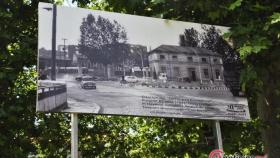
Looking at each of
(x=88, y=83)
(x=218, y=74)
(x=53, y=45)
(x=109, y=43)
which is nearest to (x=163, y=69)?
(x=109, y=43)

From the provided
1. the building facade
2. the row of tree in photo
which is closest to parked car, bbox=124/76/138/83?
the row of tree in photo

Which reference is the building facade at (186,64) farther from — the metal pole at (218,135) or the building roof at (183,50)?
the metal pole at (218,135)

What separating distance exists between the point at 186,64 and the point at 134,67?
993mm

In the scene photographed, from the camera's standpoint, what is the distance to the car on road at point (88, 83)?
5918mm

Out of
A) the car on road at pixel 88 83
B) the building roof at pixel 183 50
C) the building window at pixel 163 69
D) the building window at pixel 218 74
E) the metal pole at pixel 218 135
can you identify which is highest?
the building roof at pixel 183 50

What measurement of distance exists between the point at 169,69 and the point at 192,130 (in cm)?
297

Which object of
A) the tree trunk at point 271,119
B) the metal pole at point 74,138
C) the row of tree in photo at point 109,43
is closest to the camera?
the metal pole at point 74,138

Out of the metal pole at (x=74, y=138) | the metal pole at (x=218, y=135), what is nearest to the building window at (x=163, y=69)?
the metal pole at (x=218, y=135)

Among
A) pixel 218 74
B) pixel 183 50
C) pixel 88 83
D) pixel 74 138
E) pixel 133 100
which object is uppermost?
pixel 183 50

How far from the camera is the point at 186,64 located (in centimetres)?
691

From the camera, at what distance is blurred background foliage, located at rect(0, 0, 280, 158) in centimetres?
644

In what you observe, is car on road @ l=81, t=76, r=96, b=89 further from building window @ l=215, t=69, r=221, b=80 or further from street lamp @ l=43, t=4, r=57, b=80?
building window @ l=215, t=69, r=221, b=80

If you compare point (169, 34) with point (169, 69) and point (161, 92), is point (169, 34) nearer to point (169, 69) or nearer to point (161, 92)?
point (169, 69)

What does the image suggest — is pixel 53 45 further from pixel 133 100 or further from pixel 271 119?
pixel 271 119
